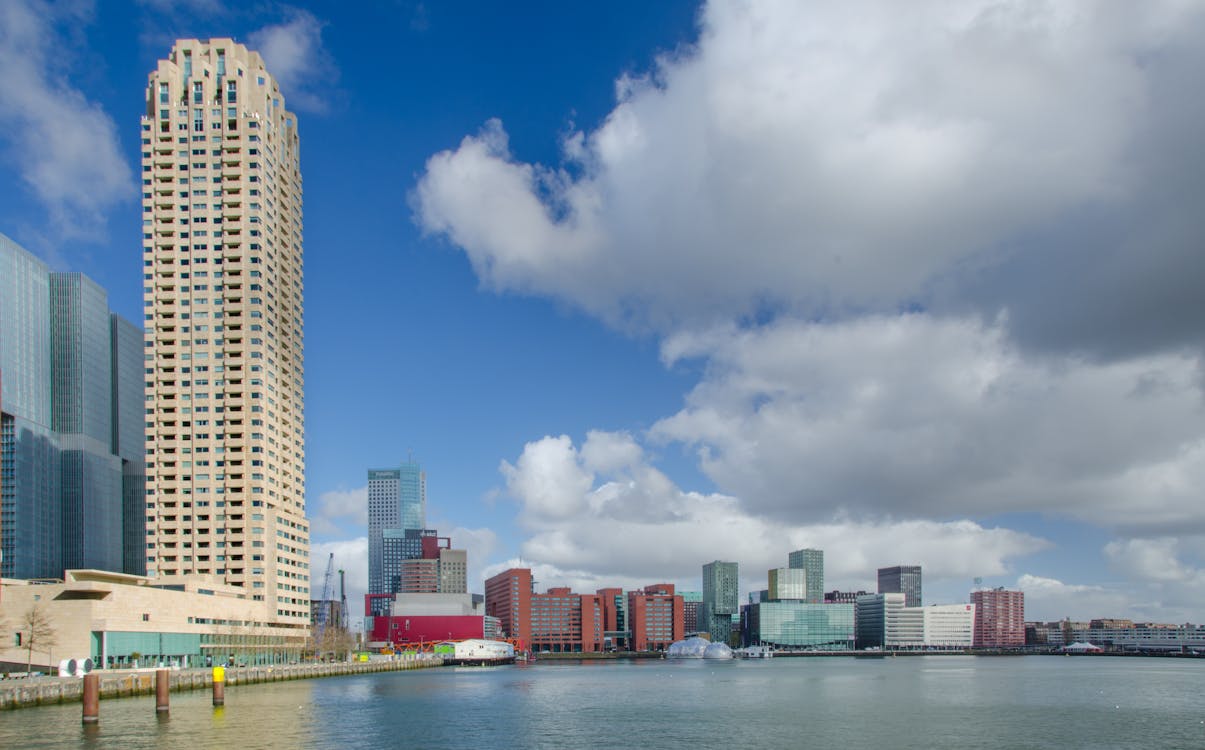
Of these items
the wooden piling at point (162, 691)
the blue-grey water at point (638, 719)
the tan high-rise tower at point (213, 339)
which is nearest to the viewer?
the blue-grey water at point (638, 719)

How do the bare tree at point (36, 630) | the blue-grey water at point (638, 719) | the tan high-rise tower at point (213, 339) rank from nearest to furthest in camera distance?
1. the blue-grey water at point (638, 719)
2. the bare tree at point (36, 630)
3. the tan high-rise tower at point (213, 339)

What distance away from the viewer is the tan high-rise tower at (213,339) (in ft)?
597

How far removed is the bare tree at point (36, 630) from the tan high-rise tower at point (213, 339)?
53.7m

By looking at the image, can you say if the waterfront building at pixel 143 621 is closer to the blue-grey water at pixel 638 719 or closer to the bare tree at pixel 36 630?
the bare tree at pixel 36 630

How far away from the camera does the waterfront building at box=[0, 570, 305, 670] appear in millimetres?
127000

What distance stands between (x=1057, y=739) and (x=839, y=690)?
2449 inches

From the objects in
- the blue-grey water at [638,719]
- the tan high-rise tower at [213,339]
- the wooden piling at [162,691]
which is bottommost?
the blue-grey water at [638,719]

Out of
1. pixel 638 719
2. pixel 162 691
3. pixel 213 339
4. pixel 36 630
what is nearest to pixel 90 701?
pixel 162 691

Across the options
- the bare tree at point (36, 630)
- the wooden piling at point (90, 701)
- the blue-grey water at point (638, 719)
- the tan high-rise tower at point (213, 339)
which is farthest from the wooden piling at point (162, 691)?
the tan high-rise tower at point (213, 339)

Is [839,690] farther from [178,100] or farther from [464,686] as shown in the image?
[178,100]

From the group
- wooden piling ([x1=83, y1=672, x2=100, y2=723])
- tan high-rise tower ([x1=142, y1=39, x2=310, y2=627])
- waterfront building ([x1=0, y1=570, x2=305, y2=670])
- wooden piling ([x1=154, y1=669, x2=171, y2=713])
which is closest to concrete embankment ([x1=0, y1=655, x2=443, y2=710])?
waterfront building ([x1=0, y1=570, x2=305, y2=670])

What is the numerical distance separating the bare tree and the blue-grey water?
754 inches

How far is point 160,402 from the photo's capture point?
611ft

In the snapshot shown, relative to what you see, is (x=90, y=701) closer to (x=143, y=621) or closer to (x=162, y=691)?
(x=162, y=691)
